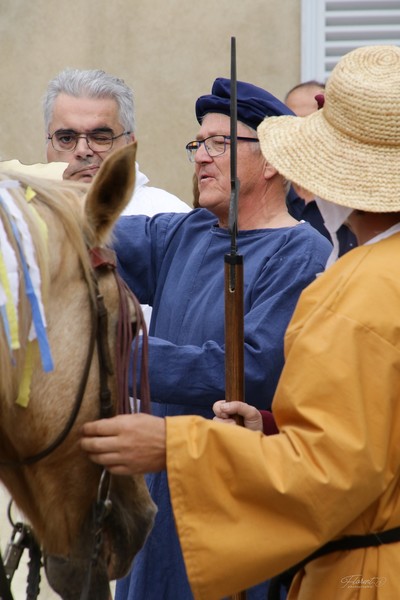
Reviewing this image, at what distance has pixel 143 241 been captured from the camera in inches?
142

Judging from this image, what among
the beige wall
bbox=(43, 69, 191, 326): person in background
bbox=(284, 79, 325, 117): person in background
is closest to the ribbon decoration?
bbox=(43, 69, 191, 326): person in background

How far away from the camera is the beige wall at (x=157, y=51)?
6.97 meters

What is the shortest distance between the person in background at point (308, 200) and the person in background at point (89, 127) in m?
0.45

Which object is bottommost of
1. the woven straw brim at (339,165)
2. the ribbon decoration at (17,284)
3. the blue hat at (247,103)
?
the blue hat at (247,103)

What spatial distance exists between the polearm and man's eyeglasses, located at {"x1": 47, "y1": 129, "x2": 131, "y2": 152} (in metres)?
1.56

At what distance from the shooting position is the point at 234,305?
9.30 ft

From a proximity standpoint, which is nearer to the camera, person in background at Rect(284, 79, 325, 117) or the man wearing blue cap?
the man wearing blue cap

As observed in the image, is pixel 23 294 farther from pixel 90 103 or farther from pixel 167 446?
pixel 90 103

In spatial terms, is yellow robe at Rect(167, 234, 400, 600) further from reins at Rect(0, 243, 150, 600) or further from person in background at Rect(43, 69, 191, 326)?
person in background at Rect(43, 69, 191, 326)

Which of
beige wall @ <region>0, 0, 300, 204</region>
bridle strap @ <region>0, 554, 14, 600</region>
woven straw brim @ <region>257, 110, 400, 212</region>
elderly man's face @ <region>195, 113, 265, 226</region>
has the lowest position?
beige wall @ <region>0, 0, 300, 204</region>

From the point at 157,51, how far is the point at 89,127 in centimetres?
279

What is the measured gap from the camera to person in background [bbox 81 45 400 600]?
2170 millimetres

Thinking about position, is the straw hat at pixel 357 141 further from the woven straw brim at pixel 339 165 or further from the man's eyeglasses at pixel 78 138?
the man's eyeglasses at pixel 78 138

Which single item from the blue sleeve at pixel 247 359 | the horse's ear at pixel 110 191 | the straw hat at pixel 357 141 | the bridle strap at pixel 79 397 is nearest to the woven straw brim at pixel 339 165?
the straw hat at pixel 357 141
